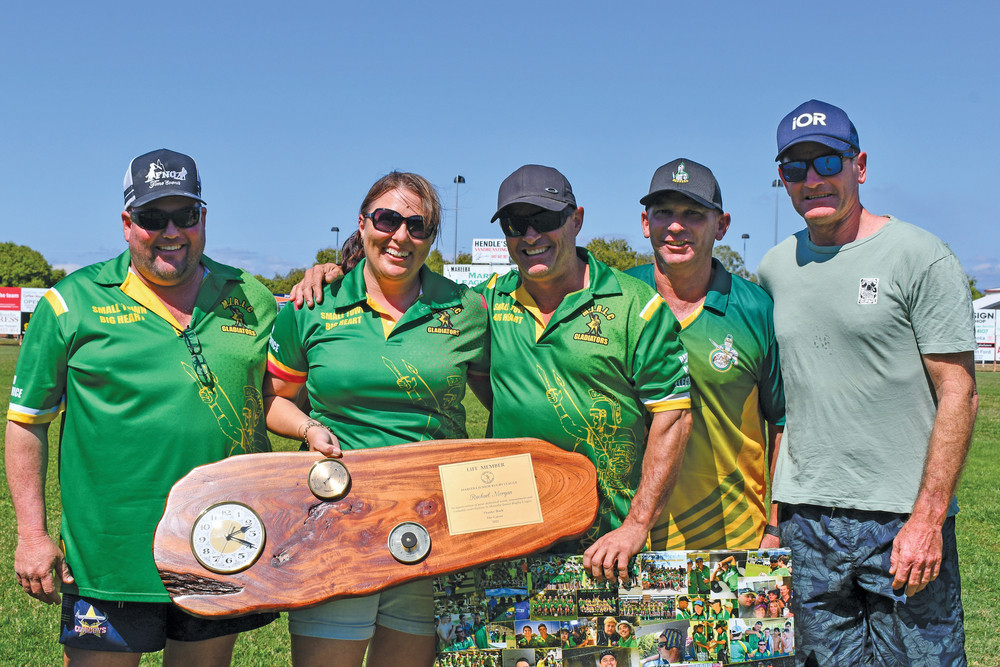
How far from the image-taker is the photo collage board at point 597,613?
3.14 metres

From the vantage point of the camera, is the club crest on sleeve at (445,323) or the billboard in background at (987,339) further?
the billboard in background at (987,339)

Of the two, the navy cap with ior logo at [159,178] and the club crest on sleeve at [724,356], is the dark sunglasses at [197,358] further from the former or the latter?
the club crest on sleeve at [724,356]

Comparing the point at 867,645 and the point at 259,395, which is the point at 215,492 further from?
the point at 867,645

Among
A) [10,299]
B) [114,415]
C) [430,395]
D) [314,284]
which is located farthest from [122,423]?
[10,299]

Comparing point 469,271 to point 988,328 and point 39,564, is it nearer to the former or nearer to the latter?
point 988,328

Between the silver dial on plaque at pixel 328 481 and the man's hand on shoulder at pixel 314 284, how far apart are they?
722 mm

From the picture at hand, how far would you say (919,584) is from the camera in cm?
319

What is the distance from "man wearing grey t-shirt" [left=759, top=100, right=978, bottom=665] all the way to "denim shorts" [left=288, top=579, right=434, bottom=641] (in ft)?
5.16

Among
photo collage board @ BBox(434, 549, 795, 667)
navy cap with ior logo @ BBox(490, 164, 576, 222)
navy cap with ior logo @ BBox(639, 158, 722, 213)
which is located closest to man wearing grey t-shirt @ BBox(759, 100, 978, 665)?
navy cap with ior logo @ BBox(639, 158, 722, 213)

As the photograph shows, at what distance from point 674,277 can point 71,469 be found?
264 cm

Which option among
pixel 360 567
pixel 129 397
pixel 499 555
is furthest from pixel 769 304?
pixel 129 397

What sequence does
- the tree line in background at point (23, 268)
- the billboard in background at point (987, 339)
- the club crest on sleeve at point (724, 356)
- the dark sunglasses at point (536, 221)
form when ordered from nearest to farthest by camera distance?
the dark sunglasses at point (536, 221) < the club crest on sleeve at point (724, 356) < the billboard in background at point (987, 339) < the tree line in background at point (23, 268)

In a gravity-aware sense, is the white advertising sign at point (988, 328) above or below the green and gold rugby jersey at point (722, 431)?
above

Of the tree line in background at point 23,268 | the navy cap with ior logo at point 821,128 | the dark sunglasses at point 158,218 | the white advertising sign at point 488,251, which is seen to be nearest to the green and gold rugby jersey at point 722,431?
the navy cap with ior logo at point 821,128
